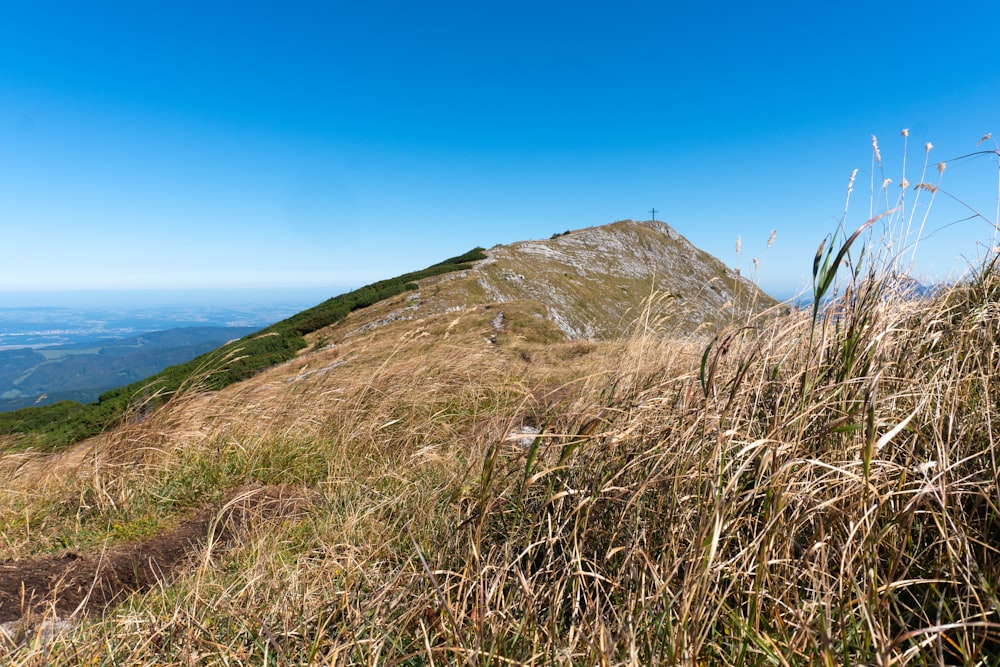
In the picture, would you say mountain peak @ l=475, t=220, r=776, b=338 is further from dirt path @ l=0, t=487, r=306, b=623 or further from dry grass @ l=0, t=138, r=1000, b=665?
dirt path @ l=0, t=487, r=306, b=623

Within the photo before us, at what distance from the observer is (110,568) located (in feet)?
9.52

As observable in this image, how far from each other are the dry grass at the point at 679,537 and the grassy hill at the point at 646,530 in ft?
0.05

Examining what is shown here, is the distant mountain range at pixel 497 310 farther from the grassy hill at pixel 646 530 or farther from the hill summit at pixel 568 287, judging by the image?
the grassy hill at pixel 646 530

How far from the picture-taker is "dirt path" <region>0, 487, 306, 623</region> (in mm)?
2553

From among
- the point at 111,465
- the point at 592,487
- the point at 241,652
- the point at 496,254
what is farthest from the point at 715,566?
the point at 496,254

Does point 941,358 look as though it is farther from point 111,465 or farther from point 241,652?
point 111,465

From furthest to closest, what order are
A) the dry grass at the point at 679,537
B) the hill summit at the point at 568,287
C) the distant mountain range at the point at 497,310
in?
the hill summit at the point at 568,287
the distant mountain range at the point at 497,310
the dry grass at the point at 679,537

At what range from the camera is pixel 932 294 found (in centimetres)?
348

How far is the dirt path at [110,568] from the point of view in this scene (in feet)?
8.38

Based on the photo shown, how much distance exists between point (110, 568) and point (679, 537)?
343 centimetres

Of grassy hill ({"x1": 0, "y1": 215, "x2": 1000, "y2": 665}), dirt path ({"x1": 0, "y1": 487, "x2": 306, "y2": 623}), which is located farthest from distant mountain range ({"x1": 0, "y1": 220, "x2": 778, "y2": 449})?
dirt path ({"x1": 0, "y1": 487, "x2": 306, "y2": 623})

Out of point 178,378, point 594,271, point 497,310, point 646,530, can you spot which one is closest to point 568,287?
point 594,271

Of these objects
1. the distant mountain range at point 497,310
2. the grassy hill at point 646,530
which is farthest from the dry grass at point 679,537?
the distant mountain range at point 497,310

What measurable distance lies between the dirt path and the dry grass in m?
0.24
